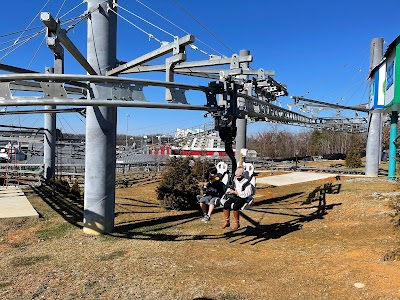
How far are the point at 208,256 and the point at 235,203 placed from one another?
1.39 meters

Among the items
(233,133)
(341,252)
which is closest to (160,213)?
(233,133)

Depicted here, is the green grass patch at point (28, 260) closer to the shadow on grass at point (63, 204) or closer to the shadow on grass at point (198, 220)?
the shadow on grass at point (198, 220)

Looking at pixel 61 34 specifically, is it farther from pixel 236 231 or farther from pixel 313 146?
pixel 313 146

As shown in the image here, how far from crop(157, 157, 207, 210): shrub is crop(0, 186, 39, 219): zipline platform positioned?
4194 millimetres

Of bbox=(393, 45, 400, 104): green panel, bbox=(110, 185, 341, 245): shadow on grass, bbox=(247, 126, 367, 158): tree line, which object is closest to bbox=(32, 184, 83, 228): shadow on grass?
bbox=(110, 185, 341, 245): shadow on grass

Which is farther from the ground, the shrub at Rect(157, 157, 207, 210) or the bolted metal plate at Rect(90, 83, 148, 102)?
the bolted metal plate at Rect(90, 83, 148, 102)

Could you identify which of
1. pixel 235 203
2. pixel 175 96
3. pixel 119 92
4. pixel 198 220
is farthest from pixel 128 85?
pixel 198 220

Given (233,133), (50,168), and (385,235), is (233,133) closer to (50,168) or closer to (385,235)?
(385,235)

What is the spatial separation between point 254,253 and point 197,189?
5.83 metres

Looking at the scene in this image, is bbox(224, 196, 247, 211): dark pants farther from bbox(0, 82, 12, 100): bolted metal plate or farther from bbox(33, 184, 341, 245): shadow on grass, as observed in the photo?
bbox(0, 82, 12, 100): bolted metal plate

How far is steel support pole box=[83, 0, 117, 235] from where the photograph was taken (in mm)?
8680

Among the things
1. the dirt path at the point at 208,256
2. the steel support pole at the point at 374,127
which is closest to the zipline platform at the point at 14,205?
the dirt path at the point at 208,256

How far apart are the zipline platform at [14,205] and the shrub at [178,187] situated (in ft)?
13.8

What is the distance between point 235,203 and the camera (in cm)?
781
